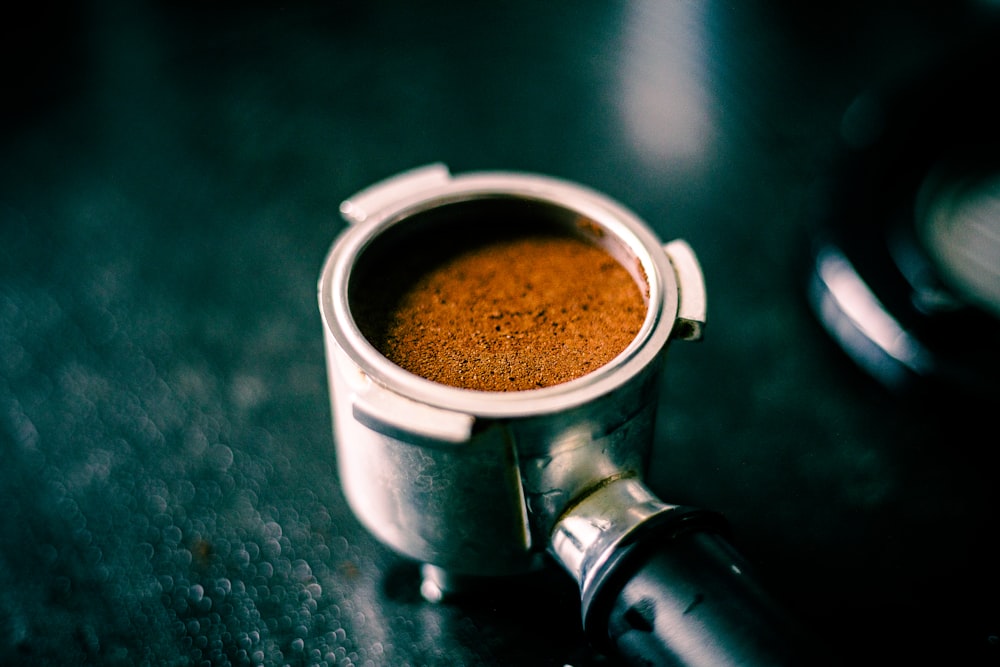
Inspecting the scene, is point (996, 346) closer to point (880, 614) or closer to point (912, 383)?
point (912, 383)

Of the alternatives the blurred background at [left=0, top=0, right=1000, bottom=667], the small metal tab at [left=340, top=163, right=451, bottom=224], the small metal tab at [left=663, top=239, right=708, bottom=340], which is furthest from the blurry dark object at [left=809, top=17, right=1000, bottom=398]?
the small metal tab at [left=340, top=163, right=451, bottom=224]

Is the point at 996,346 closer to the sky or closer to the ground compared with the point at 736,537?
closer to the sky

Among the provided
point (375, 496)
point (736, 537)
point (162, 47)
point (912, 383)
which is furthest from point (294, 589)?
point (162, 47)

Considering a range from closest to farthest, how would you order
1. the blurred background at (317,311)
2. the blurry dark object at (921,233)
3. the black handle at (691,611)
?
1. the black handle at (691,611)
2. the blurred background at (317,311)
3. the blurry dark object at (921,233)

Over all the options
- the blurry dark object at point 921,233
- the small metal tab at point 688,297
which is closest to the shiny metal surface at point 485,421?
the small metal tab at point 688,297

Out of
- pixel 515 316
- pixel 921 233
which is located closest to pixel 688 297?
pixel 515 316

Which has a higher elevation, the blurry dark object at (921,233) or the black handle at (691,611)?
the blurry dark object at (921,233)

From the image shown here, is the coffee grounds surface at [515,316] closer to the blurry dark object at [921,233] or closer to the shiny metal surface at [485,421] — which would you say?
the shiny metal surface at [485,421]
